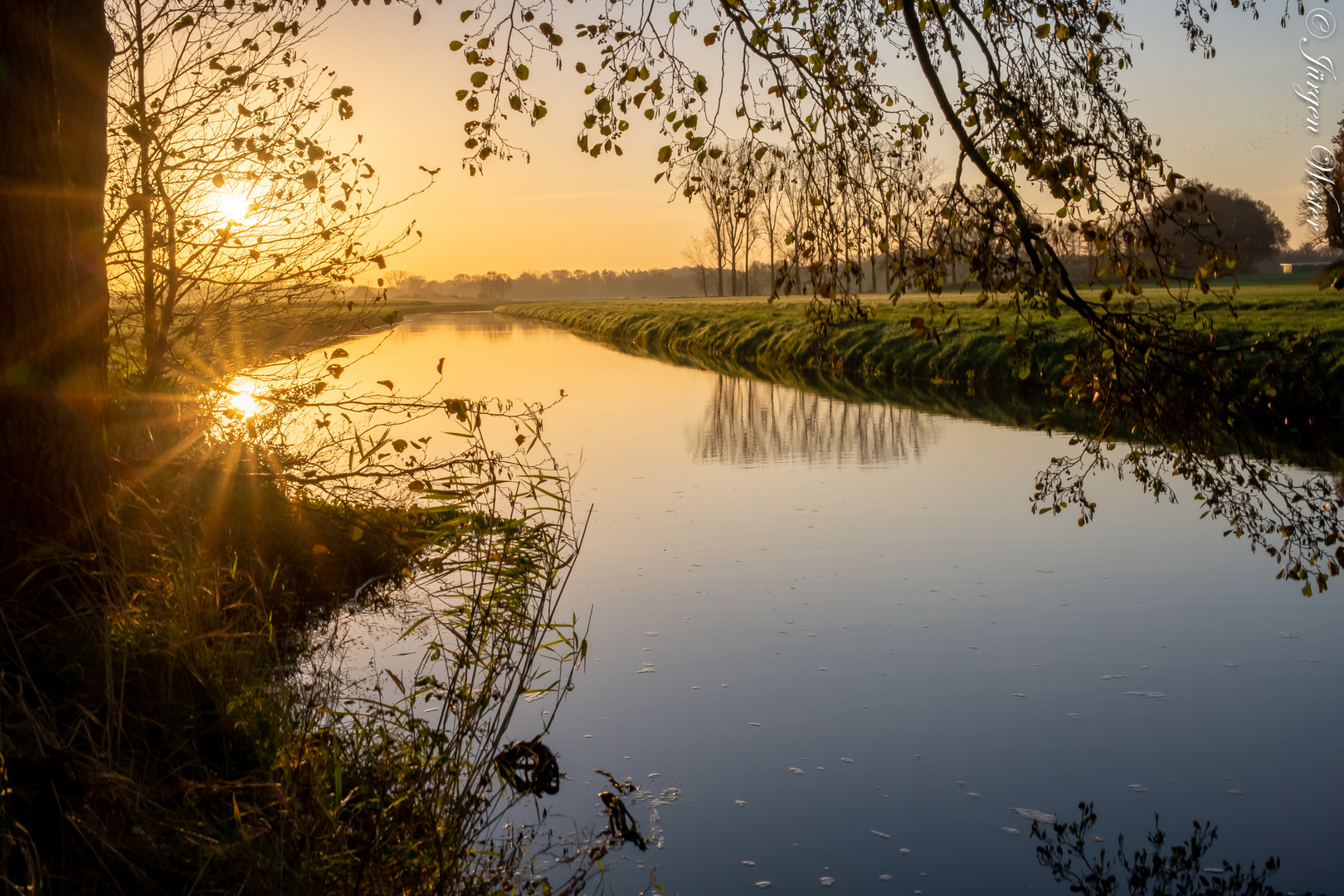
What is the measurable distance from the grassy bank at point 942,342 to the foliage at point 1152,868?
7.86 feet

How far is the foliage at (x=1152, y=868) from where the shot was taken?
14.5 feet

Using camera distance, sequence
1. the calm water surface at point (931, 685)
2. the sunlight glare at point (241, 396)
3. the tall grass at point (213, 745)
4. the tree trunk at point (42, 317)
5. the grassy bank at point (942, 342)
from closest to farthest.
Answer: the tall grass at point (213, 745)
the tree trunk at point (42, 317)
the calm water surface at point (931, 685)
the sunlight glare at point (241, 396)
the grassy bank at point (942, 342)

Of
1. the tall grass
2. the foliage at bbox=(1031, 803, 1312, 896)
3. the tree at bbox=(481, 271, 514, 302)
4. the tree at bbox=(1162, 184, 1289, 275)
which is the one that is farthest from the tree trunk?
the tree at bbox=(481, 271, 514, 302)

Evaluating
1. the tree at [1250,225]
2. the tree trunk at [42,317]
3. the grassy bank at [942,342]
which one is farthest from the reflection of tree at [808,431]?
the tree at [1250,225]

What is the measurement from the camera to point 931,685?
6.52m

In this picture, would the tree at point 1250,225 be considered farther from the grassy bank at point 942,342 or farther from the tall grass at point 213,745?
the tall grass at point 213,745

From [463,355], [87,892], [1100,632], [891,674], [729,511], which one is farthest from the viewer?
[463,355]

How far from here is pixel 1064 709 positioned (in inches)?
240

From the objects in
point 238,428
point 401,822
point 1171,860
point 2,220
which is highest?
point 2,220

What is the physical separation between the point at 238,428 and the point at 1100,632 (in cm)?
627

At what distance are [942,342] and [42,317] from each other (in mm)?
20266

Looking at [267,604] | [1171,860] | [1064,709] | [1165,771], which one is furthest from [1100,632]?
[267,604]

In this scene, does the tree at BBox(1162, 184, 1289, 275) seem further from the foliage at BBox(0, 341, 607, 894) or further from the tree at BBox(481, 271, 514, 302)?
the tree at BBox(481, 271, 514, 302)

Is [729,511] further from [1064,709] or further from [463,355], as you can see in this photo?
[463,355]
